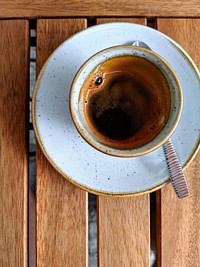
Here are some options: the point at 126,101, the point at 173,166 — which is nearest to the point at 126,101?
the point at 126,101

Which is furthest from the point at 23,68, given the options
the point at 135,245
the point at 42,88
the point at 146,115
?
the point at 135,245

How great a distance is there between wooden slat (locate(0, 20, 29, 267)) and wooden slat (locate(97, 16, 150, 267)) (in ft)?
0.42

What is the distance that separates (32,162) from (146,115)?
0.27 m

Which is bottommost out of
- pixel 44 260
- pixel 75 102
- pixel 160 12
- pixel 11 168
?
pixel 44 260

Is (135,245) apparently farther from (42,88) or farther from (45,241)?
(42,88)

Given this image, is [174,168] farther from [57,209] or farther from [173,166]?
[57,209]

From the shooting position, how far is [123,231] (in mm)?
717

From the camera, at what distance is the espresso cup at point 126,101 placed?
620 mm

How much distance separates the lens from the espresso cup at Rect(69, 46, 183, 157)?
62cm

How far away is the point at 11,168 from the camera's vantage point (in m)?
0.71

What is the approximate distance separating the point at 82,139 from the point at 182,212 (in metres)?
0.20

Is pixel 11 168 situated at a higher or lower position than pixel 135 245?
higher

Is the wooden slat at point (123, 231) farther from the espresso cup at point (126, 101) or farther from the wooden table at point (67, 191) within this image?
the espresso cup at point (126, 101)

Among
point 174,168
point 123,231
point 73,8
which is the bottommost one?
point 123,231
